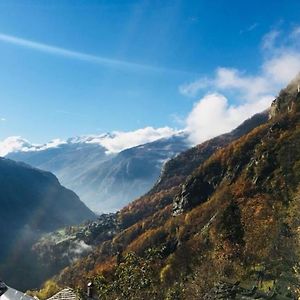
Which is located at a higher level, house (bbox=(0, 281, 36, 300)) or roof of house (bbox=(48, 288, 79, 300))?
house (bbox=(0, 281, 36, 300))

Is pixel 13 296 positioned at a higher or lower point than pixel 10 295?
lower

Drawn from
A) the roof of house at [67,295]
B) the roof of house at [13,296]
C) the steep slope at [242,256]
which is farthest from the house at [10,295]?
the steep slope at [242,256]

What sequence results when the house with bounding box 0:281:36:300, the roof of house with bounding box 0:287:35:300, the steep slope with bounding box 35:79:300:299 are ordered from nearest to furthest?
the steep slope with bounding box 35:79:300:299
the roof of house with bounding box 0:287:35:300
the house with bounding box 0:281:36:300

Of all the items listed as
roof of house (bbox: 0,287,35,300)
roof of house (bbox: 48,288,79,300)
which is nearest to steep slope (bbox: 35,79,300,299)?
roof of house (bbox: 48,288,79,300)

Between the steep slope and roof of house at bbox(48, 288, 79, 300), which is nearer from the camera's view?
the steep slope

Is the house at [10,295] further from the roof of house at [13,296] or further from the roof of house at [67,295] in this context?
the roof of house at [67,295]

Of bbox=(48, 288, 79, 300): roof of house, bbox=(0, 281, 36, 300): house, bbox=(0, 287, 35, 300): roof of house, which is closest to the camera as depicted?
bbox=(0, 287, 35, 300): roof of house

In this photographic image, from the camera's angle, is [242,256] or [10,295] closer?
[10,295]

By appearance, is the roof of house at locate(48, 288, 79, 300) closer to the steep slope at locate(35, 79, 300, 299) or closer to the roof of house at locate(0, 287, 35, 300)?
the steep slope at locate(35, 79, 300, 299)

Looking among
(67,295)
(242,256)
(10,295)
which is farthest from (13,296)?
(242,256)

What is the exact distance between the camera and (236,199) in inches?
7687

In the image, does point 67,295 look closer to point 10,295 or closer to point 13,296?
point 13,296

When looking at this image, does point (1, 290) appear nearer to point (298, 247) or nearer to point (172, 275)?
point (298, 247)

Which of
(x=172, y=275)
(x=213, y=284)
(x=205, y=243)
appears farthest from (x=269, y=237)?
(x=205, y=243)
